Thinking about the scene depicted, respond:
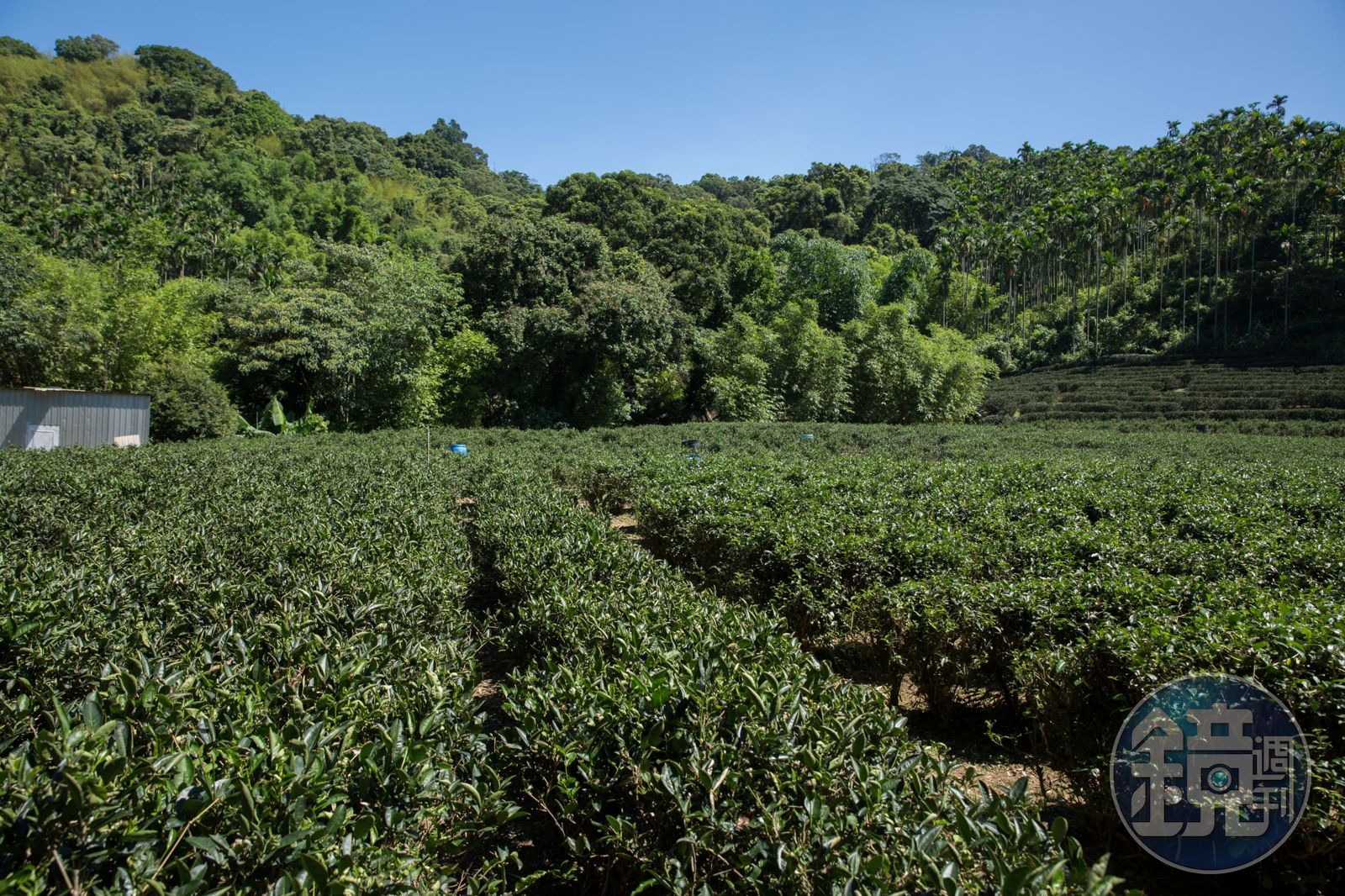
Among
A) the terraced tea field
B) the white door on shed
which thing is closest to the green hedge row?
the white door on shed

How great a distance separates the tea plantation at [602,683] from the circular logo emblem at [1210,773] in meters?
0.09

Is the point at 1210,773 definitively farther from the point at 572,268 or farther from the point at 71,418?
the point at 572,268

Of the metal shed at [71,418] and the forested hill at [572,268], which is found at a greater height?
the forested hill at [572,268]

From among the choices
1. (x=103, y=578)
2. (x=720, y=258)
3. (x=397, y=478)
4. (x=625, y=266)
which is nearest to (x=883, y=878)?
(x=103, y=578)

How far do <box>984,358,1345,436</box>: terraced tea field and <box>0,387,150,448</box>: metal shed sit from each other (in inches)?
1331

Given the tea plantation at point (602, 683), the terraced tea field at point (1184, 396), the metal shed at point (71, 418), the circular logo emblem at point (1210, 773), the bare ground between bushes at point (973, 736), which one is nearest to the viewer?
the tea plantation at point (602, 683)

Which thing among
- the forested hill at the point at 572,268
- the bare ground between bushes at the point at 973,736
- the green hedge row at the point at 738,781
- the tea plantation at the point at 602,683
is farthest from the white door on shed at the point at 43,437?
the bare ground between bushes at the point at 973,736

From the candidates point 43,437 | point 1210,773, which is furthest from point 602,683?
point 43,437

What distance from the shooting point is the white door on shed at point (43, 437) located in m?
14.9

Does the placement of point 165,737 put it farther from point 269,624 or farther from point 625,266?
point 625,266

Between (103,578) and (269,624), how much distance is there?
1.51 meters

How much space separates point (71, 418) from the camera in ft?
50.6

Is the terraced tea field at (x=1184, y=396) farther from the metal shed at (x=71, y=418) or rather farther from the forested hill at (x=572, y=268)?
the metal shed at (x=71, y=418)

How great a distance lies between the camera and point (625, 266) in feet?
89.0
